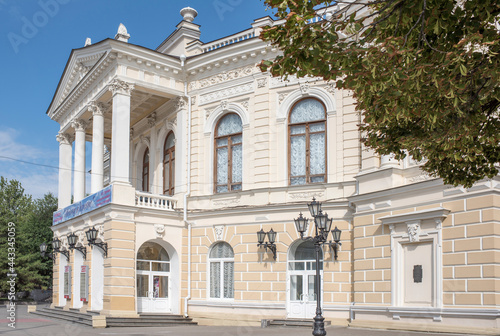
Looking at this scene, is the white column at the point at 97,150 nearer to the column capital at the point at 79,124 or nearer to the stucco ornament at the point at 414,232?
the column capital at the point at 79,124

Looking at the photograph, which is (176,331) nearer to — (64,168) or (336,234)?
(336,234)

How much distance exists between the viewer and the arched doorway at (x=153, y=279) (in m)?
26.0

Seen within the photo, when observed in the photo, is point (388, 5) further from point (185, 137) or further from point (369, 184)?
point (185, 137)

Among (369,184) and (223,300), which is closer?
(369,184)

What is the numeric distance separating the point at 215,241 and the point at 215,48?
876cm

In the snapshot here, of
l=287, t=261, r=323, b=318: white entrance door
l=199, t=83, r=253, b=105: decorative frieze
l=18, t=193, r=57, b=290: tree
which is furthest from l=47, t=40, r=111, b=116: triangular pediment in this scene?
l=18, t=193, r=57, b=290: tree

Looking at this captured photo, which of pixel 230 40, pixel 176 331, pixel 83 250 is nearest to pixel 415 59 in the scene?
pixel 176 331

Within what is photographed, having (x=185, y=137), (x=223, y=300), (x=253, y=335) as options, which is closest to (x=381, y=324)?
(x=253, y=335)

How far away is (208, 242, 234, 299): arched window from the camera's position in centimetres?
2503

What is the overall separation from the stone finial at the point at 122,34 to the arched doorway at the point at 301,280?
42.7 ft

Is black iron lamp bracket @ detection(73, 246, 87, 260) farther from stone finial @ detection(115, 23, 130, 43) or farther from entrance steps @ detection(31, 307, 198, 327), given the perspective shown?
stone finial @ detection(115, 23, 130, 43)

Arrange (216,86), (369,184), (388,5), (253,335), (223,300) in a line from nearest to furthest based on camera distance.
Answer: (388,5)
(253,335)
(369,184)
(223,300)
(216,86)

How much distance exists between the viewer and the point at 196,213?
26375 mm

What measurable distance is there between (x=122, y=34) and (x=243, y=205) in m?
10.4
